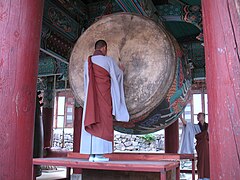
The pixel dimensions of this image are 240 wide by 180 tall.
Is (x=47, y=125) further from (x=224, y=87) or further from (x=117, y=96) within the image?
(x=224, y=87)

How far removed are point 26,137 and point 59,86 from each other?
783cm

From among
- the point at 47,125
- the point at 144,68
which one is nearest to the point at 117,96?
the point at 144,68

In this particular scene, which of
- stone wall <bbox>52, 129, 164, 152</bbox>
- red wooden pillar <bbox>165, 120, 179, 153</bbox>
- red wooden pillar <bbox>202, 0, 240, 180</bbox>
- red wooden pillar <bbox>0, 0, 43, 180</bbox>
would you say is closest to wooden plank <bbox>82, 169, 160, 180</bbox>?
red wooden pillar <bbox>0, 0, 43, 180</bbox>

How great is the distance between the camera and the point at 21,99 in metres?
1.39

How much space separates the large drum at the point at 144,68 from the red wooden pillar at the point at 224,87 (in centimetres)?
138

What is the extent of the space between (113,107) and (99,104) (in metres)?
0.12

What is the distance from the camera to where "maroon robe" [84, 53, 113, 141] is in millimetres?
2254

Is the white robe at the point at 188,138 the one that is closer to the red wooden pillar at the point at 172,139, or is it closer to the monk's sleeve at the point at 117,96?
the red wooden pillar at the point at 172,139

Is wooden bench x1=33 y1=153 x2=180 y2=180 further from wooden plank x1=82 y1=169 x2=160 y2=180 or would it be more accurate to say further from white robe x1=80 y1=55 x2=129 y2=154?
wooden plank x1=82 y1=169 x2=160 y2=180

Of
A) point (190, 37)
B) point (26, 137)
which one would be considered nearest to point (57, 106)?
point (190, 37)

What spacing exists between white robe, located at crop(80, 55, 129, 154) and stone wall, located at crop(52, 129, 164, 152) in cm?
1049

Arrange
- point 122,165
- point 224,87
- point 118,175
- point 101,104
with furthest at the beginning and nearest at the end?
1. point 118,175
2. point 101,104
3. point 122,165
4. point 224,87

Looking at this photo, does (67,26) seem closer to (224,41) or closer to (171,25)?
(171,25)

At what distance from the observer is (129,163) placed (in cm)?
205
